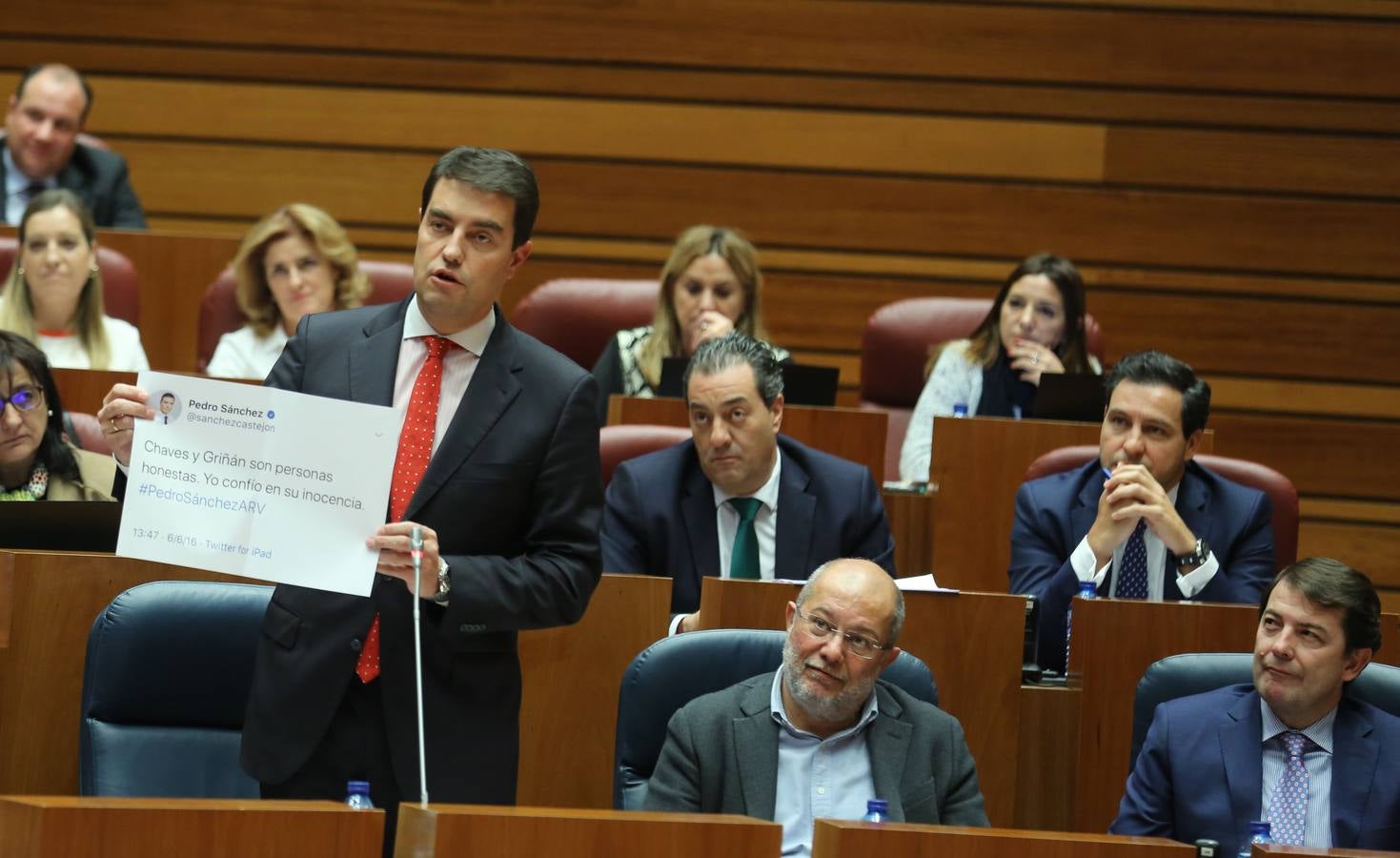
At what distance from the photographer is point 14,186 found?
17.0 ft

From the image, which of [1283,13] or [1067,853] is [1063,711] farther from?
[1283,13]

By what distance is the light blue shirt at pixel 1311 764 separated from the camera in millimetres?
2746

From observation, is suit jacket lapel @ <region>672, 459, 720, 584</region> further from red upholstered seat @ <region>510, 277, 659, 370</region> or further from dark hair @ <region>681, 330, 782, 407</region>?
red upholstered seat @ <region>510, 277, 659, 370</region>

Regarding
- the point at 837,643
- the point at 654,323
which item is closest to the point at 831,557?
the point at 837,643

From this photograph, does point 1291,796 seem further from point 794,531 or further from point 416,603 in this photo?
point 416,603

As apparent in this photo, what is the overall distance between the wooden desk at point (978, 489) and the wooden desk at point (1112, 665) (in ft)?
2.86

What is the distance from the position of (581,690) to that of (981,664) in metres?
0.65

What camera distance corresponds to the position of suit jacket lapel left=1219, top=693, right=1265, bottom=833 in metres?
2.73

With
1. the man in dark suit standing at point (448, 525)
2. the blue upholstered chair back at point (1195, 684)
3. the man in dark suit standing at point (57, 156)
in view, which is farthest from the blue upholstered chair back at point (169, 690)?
the man in dark suit standing at point (57, 156)

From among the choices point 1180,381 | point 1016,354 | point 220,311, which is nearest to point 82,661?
point 1180,381

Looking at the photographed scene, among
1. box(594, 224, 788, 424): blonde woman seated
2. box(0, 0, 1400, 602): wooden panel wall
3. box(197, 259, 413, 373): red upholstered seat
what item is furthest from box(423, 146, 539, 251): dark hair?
box(0, 0, 1400, 602): wooden panel wall

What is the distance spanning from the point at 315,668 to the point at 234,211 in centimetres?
398

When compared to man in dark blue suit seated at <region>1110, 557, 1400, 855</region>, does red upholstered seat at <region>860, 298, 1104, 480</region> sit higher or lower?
higher

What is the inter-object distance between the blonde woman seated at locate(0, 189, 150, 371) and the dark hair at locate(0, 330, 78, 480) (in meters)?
1.11
